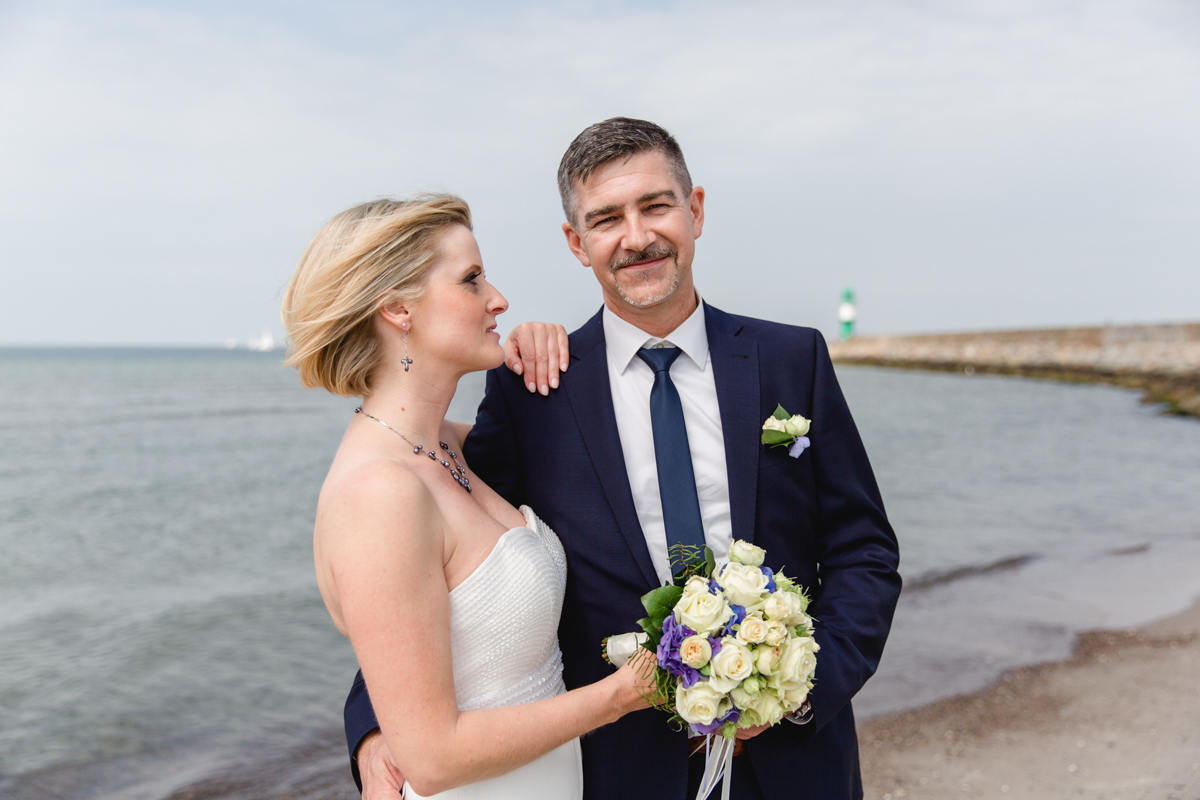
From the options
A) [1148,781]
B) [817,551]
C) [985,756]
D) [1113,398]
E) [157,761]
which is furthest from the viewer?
[1113,398]

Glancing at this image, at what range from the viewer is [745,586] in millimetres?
1904

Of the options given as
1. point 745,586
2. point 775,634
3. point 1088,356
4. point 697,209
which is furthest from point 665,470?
point 1088,356

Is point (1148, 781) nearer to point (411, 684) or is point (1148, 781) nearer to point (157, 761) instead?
point (411, 684)

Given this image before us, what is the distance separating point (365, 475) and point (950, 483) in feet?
52.4

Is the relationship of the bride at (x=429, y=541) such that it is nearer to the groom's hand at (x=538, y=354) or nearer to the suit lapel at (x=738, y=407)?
the groom's hand at (x=538, y=354)

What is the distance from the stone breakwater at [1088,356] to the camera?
112 ft

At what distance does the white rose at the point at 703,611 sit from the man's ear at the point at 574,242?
1.31m

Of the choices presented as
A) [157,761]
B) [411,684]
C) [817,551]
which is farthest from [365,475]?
[157,761]

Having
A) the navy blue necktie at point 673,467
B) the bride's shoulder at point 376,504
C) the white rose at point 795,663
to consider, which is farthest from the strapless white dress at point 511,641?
the white rose at point 795,663

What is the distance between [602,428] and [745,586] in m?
0.79

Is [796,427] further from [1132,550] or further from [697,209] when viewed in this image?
[1132,550]

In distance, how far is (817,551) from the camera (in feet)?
8.63

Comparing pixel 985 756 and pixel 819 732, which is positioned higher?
pixel 819 732

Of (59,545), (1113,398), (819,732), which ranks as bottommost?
(1113,398)
